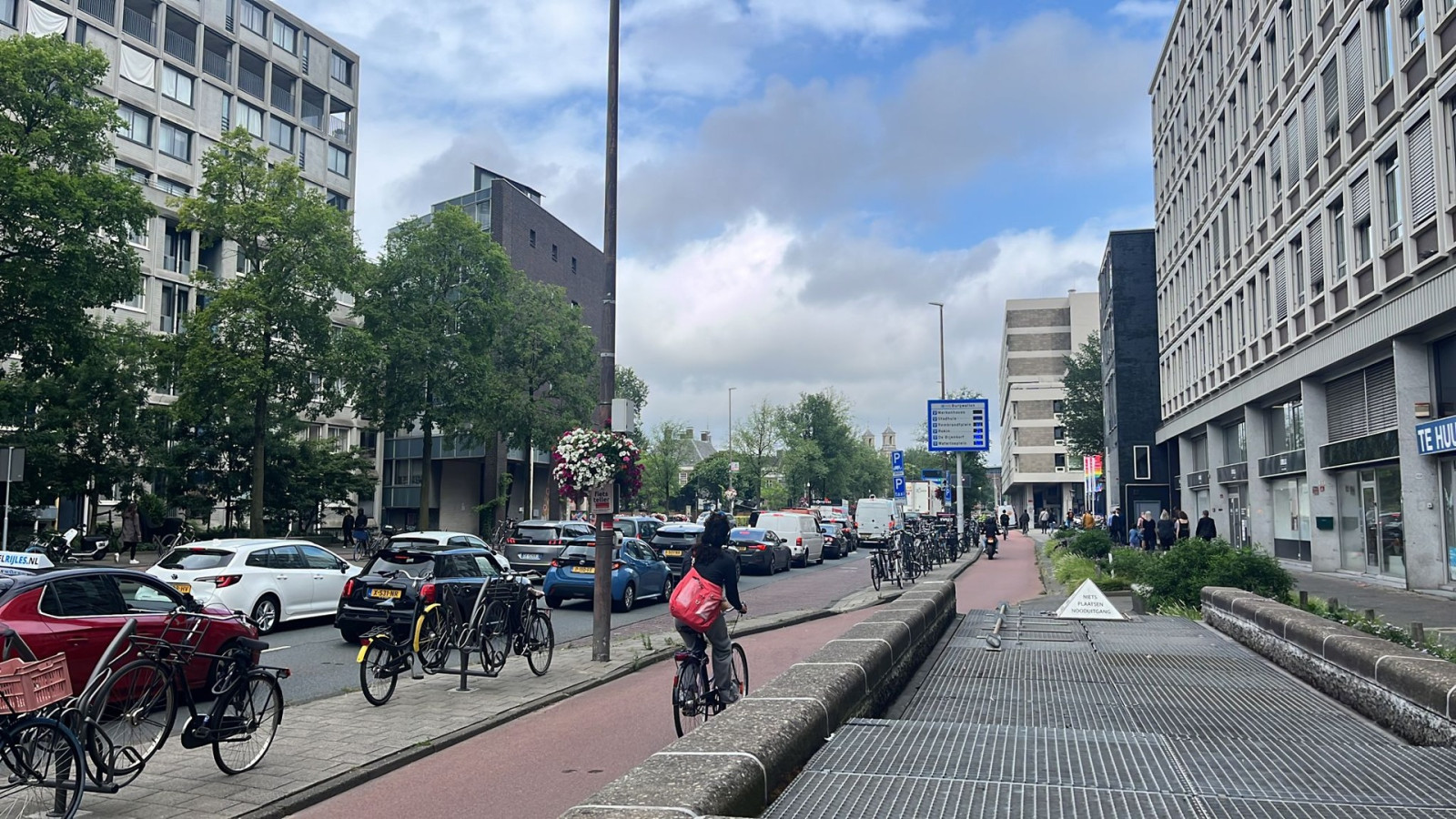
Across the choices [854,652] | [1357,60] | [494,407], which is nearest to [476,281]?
[494,407]

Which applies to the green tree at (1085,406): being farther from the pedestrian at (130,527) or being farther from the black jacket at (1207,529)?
the pedestrian at (130,527)

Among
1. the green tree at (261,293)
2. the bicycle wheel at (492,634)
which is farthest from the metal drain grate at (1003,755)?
the green tree at (261,293)

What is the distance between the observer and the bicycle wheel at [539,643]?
11586 millimetres

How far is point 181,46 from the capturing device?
49.0 m

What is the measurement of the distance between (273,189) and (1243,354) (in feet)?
102

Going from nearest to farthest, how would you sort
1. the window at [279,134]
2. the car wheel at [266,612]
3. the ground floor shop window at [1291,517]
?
1. the car wheel at [266,612]
2. the ground floor shop window at [1291,517]
3. the window at [279,134]

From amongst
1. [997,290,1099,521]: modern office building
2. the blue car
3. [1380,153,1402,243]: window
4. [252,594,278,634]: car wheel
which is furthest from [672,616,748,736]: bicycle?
[997,290,1099,521]: modern office building

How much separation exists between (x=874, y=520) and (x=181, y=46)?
127ft

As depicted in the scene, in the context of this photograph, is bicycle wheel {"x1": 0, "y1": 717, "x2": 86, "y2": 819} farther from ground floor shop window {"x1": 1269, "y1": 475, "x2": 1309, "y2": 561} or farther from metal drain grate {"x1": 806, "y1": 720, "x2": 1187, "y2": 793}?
ground floor shop window {"x1": 1269, "y1": 475, "x2": 1309, "y2": 561}

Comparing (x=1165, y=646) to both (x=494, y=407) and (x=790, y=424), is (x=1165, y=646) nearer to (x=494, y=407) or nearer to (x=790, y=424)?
(x=494, y=407)

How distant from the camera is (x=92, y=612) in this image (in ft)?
29.0

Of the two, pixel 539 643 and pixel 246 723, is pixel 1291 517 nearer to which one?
pixel 539 643

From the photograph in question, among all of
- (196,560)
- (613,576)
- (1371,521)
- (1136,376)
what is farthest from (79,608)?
(1136,376)

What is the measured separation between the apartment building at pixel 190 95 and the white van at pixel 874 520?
85.7ft
